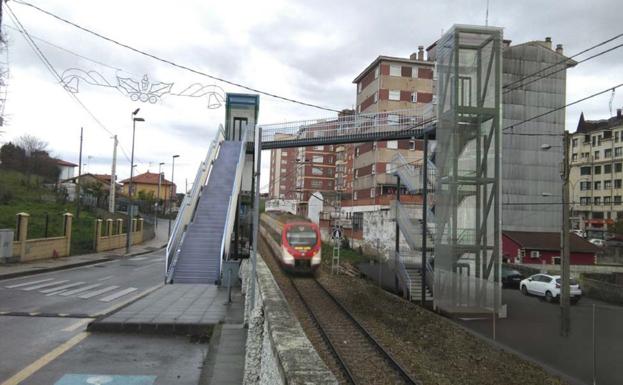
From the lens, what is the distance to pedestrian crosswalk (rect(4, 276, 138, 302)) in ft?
51.4

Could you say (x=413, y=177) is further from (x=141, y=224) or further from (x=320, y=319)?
(x=141, y=224)

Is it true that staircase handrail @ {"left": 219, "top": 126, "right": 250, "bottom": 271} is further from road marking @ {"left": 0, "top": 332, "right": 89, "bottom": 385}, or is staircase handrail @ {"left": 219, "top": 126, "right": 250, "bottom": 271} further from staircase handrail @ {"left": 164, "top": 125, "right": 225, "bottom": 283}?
road marking @ {"left": 0, "top": 332, "right": 89, "bottom": 385}

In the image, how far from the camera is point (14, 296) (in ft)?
48.5

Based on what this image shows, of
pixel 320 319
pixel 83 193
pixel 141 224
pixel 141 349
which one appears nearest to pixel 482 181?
pixel 320 319

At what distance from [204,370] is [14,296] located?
10.2 meters

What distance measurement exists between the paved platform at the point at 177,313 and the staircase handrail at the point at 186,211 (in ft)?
3.02

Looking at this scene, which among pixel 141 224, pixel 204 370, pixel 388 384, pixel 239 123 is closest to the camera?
pixel 204 370

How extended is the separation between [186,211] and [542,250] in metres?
30.9

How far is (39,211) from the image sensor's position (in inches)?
1379

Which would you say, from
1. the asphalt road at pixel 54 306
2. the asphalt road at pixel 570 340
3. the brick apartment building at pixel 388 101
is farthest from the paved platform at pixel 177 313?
the brick apartment building at pixel 388 101

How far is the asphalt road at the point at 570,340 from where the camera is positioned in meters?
10.9

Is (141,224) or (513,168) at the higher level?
(513,168)

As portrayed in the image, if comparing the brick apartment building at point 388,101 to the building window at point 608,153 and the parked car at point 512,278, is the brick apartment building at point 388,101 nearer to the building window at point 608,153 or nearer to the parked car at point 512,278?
the parked car at point 512,278

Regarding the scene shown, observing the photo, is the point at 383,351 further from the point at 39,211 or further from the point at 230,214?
the point at 39,211
